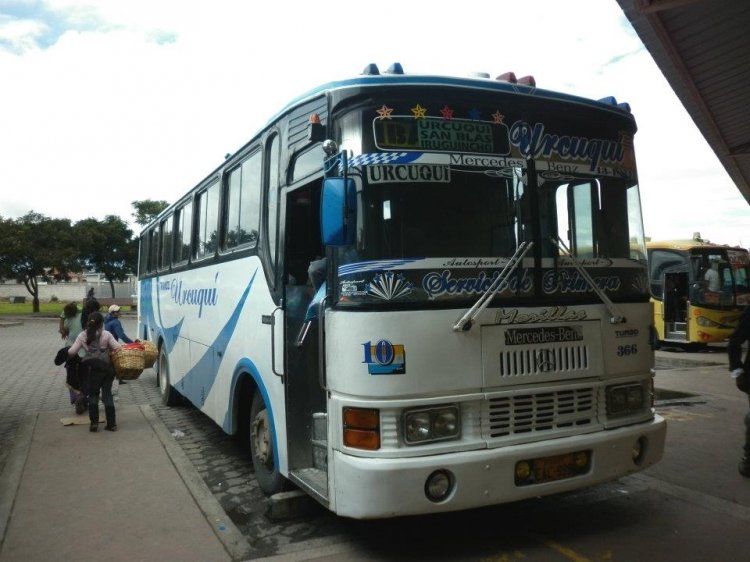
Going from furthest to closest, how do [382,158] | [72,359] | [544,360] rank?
[72,359] < [544,360] < [382,158]

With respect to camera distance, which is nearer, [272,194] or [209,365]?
[272,194]

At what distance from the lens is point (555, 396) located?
4266 millimetres

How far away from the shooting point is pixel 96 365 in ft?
26.7

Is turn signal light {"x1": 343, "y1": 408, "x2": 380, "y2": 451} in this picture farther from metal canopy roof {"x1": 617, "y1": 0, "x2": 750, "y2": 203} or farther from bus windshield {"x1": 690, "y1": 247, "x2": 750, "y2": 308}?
bus windshield {"x1": 690, "y1": 247, "x2": 750, "y2": 308}

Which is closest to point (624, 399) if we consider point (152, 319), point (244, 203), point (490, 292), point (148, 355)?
point (490, 292)

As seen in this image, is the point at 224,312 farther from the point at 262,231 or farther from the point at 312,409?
the point at 312,409

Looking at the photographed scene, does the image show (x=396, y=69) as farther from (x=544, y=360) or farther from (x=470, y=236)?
(x=544, y=360)

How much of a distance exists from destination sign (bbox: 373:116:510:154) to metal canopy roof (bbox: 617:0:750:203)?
5.33 metres

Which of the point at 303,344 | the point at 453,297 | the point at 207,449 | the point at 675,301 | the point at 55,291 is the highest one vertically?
the point at 55,291

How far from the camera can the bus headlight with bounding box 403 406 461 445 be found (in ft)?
12.8

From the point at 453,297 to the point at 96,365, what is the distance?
19.0 feet

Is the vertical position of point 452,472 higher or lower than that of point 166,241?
lower

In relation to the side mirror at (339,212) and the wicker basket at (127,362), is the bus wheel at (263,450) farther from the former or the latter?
the wicker basket at (127,362)

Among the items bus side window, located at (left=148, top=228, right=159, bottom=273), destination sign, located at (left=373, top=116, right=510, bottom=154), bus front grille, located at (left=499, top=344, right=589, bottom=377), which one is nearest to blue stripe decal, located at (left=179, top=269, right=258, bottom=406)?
destination sign, located at (left=373, top=116, right=510, bottom=154)
